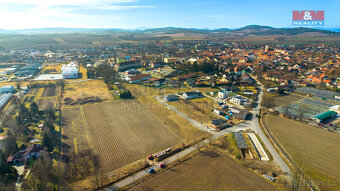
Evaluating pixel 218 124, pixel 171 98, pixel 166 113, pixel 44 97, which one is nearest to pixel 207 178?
pixel 218 124

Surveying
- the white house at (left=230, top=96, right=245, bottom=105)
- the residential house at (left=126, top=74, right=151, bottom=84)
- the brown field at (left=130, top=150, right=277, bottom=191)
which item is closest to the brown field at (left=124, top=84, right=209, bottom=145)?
the residential house at (left=126, top=74, right=151, bottom=84)

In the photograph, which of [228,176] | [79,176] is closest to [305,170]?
[228,176]

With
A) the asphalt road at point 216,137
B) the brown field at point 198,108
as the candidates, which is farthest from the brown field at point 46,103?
the brown field at point 198,108

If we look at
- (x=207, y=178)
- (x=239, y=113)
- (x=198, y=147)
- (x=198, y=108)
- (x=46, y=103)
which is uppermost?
(x=46, y=103)

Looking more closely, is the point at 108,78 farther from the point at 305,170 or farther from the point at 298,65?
the point at 298,65

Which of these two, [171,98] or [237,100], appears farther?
[171,98]

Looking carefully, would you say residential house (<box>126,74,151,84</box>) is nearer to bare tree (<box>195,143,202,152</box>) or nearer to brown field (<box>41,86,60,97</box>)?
brown field (<box>41,86,60,97</box>)

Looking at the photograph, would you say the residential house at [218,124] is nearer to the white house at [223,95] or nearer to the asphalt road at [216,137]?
the asphalt road at [216,137]

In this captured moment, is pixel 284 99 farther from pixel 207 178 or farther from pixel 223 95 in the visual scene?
pixel 207 178

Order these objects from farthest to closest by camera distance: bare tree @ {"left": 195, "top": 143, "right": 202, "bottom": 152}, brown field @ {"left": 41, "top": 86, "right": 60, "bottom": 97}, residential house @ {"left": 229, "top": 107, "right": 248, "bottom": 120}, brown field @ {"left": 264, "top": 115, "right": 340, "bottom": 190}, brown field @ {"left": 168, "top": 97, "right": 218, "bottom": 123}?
brown field @ {"left": 41, "top": 86, "right": 60, "bottom": 97}
brown field @ {"left": 168, "top": 97, "right": 218, "bottom": 123}
residential house @ {"left": 229, "top": 107, "right": 248, "bottom": 120}
bare tree @ {"left": 195, "top": 143, "right": 202, "bottom": 152}
brown field @ {"left": 264, "top": 115, "right": 340, "bottom": 190}
